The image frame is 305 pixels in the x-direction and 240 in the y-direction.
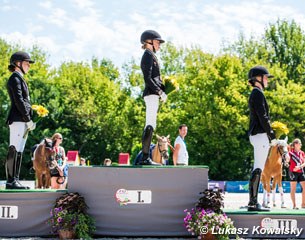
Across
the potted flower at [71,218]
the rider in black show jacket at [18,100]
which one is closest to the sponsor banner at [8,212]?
the potted flower at [71,218]

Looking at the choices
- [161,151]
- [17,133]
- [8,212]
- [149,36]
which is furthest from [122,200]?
[161,151]

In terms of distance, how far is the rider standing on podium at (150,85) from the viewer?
31.8ft

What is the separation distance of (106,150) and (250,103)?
117ft

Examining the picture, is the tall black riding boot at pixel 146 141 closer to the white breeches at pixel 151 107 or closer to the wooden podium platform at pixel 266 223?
the white breeches at pixel 151 107

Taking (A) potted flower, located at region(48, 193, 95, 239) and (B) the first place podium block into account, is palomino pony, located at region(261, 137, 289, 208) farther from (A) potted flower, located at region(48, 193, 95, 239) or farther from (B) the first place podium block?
(A) potted flower, located at region(48, 193, 95, 239)

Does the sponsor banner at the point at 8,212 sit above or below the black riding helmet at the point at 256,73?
below

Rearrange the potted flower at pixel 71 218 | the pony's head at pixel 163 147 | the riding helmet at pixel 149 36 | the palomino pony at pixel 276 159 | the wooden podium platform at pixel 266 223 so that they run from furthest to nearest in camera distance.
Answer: the pony's head at pixel 163 147
the palomino pony at pixel 276 159
the riding helmet at pixel 149 36
the wooden podium platform at pixel 266 223
the potted flower at pixel 71 218

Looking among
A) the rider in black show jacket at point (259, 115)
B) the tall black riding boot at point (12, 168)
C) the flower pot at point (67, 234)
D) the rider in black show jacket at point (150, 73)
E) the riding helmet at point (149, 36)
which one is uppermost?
the riding helmet at point (149, 36)

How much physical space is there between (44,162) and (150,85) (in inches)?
233

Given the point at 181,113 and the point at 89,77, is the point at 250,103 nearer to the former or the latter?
the point at 181,113

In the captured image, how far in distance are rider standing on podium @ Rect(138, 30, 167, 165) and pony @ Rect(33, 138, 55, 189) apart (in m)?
5.04

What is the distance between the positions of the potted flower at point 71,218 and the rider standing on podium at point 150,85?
4.94 ft

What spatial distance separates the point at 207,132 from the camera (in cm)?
3956

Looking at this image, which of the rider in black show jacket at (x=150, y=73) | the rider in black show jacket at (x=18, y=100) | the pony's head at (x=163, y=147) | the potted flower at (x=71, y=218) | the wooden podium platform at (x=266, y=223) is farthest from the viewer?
the pony's head at (x=163, y=147)
